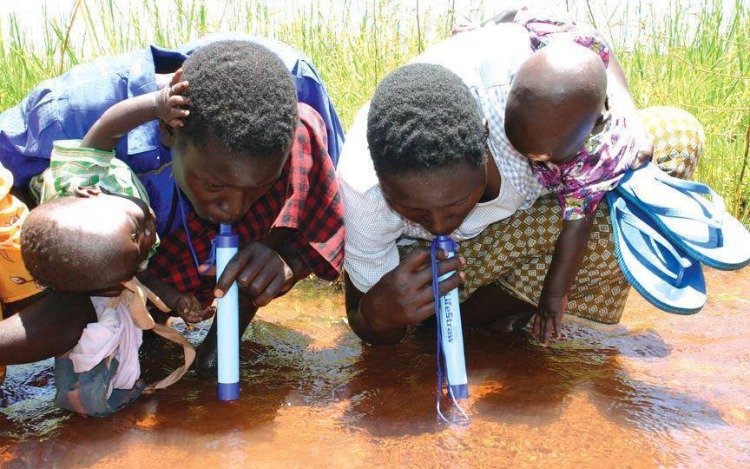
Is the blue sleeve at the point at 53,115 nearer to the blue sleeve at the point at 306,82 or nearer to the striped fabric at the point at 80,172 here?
the striped fabric at the point at 80,172

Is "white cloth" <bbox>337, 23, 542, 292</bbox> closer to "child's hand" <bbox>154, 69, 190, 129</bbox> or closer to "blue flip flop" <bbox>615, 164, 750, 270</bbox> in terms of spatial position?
"blue flip flop" <bbox>615, 164, 750, 270</bbox>

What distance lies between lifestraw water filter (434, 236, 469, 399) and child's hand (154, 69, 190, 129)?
82 cm

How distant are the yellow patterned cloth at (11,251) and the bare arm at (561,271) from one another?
1.58 meters

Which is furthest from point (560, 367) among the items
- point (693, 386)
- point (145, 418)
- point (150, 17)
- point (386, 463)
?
point (150, 17)

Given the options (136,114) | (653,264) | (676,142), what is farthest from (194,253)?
(676,142)

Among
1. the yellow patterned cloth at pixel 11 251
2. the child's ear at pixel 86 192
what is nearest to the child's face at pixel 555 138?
the child's ear at pixel 86 192

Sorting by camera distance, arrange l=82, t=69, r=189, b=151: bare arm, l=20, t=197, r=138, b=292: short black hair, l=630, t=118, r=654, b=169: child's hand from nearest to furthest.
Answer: l=20, t=197, r=138, b=292: short black hair
l=82, t=69, r=189, b=151: bare arm
l=630, t=118, r=654, b=169: child's hand

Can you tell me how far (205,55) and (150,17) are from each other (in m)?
2.73

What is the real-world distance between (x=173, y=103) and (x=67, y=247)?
1.55ft

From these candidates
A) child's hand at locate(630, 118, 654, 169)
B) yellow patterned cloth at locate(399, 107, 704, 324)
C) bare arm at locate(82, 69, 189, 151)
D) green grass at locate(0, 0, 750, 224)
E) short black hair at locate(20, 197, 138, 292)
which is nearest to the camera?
short black hair at locate(20, 197, 138, 292)

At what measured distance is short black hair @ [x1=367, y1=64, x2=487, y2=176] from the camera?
199 cm

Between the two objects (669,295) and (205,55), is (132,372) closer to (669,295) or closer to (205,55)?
(205,55)

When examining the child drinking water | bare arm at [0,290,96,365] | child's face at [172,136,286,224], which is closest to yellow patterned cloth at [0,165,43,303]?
bare arm at [0,290,96,365]

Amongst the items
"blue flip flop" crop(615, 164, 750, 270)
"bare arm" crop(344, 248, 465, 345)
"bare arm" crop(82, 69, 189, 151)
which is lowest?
"bare arm" crop(344, 248, 465, 345)
